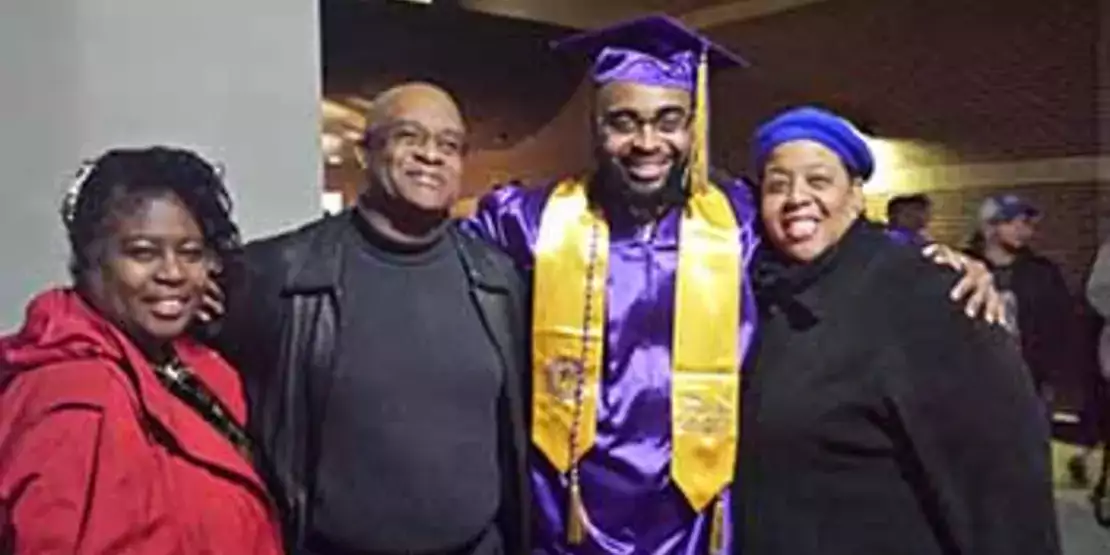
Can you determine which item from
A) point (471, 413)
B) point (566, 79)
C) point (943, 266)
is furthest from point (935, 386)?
point (566, 79)

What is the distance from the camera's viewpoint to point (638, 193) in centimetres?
293

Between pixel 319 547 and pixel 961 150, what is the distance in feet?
28.6

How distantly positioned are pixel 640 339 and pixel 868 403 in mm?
451

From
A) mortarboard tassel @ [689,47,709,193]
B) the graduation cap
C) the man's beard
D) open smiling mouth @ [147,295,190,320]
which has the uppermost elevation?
the graduation cap

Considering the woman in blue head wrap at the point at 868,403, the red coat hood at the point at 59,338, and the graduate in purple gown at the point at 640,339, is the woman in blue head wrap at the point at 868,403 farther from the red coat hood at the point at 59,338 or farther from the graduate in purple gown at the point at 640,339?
the red coat hood at the point at 59,338

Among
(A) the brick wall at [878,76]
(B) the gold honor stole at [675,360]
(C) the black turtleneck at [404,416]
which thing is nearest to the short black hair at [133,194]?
(C) the black turtleneck at [404,416]

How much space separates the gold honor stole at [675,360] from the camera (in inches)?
114

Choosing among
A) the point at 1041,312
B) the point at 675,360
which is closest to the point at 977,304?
the point at 675,360

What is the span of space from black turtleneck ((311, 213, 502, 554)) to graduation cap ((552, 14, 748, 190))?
538mm

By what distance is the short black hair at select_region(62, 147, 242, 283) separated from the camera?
2.35 meters

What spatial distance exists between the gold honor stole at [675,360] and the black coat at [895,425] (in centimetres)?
10

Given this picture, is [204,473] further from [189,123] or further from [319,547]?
[189,123]

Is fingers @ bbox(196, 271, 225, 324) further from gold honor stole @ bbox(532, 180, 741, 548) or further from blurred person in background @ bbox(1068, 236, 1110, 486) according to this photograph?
blurred person in background @ bbox(1068, 236, 1110, 486)

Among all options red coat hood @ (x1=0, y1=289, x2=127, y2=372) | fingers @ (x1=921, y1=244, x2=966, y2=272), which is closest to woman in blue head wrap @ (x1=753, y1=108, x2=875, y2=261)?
fingers @ (x1=921, y1=244, x2=966, y2=272)
